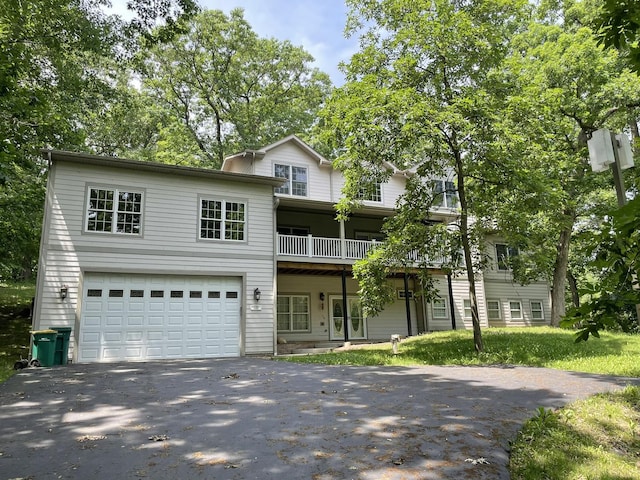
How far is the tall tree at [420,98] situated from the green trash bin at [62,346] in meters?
8.20

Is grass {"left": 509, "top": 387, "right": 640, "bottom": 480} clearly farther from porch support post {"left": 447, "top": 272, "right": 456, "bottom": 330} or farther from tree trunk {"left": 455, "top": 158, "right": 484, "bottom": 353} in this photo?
porch support post {"left": 447, "top": 272, "right": 456, "bottom": 330}

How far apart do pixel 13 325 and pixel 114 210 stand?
771 cm

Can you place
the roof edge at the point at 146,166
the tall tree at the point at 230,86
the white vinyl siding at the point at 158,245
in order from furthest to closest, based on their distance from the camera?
the tall tree at the point at 230,86, the roof edge at the point at 146,166, the white vinyl siding at the point at 158,245

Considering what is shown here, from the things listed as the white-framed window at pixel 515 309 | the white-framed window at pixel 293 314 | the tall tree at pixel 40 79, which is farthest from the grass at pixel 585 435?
the white-framed window at pixel 515 309

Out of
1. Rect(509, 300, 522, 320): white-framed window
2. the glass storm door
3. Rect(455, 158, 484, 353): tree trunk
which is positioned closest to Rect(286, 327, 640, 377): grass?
Rect(455, 158, 484, 353): tree trunk

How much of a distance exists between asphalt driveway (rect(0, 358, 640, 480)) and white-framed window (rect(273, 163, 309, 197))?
1119 cm

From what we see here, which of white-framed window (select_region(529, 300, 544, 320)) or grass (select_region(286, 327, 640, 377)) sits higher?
white-framed window (select_region(529, 300, 544, 320))

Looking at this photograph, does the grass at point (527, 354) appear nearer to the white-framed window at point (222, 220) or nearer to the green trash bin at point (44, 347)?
the white-framed window at point (222, 220)

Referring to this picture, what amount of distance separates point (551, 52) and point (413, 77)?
29.5 feet

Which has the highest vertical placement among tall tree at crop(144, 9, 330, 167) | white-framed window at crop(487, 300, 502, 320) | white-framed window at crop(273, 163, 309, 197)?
tall tree at crop(144, 9, 330, 167)

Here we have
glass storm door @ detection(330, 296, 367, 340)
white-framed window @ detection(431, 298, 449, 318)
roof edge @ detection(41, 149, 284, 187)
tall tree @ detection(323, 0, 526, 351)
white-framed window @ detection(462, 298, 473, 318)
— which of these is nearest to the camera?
tall tree @ detection(323, 0, 526, 351)

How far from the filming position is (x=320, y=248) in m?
17.1

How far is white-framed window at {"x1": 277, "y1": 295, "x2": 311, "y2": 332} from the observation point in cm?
1788

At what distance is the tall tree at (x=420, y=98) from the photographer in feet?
36.0
